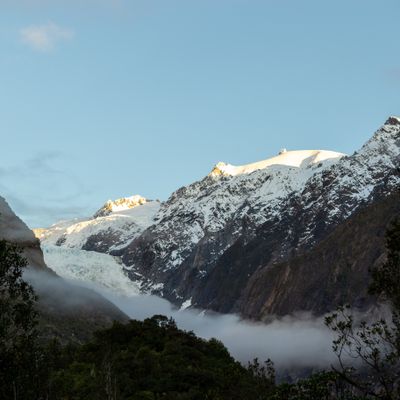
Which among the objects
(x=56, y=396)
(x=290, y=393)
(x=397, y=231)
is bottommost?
(x=56, y=396)

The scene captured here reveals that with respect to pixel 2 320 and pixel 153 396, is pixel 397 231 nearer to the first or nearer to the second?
pixel 2 320

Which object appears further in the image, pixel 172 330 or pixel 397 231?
pixel 172 330

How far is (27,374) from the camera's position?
65812mm

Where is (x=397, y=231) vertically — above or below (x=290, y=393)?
above

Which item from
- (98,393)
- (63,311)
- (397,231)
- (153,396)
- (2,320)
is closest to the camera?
(397,231)

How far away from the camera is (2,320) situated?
191ft

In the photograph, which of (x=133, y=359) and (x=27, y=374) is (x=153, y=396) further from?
(x=27, y=374)

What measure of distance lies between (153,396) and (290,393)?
110ft

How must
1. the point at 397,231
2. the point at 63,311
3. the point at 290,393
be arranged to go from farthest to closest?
the point at 63,311, the point at 290,393, the point at 397,231

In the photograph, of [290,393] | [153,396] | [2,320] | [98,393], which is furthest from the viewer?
[153,396]

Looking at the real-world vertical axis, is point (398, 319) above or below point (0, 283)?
above

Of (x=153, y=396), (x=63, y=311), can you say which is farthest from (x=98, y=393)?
(x=63, y=311)

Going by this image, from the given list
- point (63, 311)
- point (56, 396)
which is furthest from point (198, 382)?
point (63, 311)

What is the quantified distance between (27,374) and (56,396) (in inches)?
482
